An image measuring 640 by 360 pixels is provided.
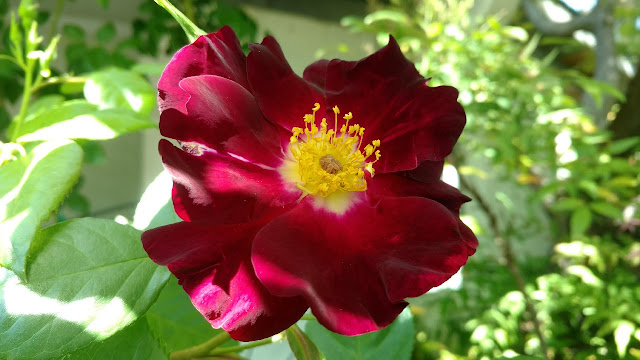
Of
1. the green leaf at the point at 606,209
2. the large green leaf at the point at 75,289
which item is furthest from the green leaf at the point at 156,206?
the green leaf at the point at 606,209

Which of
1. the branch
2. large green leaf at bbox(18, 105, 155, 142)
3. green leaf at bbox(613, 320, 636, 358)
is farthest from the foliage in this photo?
large green leaf at bbox(18, 105, 155, 142)

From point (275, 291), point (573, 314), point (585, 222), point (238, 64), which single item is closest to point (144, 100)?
point (238, 64)

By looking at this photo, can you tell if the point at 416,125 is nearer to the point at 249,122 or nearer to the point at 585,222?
the point at 249,122

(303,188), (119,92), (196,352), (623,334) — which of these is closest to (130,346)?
(196,352)

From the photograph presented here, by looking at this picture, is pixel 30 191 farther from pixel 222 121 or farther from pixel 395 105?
pixel 395 105

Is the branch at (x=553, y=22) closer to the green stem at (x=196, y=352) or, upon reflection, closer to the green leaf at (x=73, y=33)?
the green leaf at (x=73, y=33)

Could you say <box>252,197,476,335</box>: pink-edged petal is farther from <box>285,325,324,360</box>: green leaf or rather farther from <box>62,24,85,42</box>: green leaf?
<box>62,24,85,42</box>: green leaf
